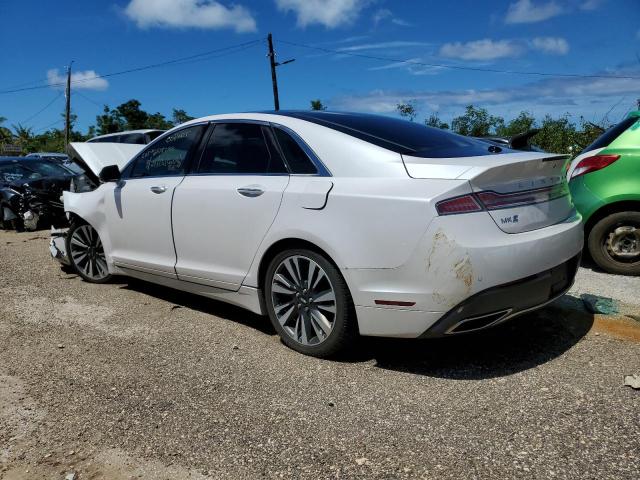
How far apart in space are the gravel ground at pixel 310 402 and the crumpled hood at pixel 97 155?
69.1 inches

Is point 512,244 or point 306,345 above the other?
point 512,244

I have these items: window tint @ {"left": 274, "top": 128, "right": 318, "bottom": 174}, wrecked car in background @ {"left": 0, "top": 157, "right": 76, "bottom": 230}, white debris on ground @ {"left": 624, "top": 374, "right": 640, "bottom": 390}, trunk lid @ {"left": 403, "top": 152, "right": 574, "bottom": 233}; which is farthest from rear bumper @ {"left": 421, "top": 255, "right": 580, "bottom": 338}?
wrecked car in background @ {"left": 0, "top": 157, "right": 76, "bottom": 230}

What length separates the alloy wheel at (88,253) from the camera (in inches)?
218

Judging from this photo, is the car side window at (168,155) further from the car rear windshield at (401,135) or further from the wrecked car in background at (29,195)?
the wrecked car in background at (29,195)

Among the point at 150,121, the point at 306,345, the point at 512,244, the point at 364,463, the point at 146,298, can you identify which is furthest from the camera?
the point at 150,121

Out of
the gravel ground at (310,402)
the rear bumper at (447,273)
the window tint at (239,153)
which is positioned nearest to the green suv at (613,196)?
the gravel ground at (310,402)

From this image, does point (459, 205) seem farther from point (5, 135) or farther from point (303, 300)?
point (5, 135)

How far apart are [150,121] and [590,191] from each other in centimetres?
5699

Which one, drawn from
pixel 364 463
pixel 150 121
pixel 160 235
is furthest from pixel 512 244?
pixel 150 121

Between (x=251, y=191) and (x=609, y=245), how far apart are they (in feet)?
12.4

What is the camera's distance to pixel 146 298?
17.0ft

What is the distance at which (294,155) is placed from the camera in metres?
3.67

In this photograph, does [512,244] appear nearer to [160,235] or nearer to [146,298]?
[160,235]

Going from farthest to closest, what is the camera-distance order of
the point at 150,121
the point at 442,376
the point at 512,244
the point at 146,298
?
the point at 150,121, the point at 146,298, the point at 442,376, the point at 512,244
